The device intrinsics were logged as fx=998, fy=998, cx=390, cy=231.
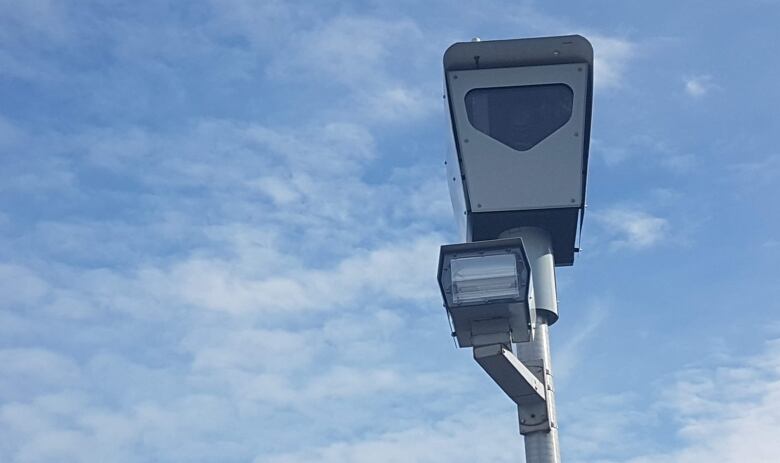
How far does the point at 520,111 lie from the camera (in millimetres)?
6816

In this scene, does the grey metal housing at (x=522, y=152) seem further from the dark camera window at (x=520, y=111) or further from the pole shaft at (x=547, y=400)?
the pole shaft at (x=547, y=400)

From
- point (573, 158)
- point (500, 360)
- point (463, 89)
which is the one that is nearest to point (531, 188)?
point (573, 158)

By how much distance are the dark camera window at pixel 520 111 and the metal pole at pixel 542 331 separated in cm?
66

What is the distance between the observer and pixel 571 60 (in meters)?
6.79

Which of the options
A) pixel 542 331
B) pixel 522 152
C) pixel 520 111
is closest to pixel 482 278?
pixel 542 331

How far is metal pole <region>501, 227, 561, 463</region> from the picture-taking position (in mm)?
6391

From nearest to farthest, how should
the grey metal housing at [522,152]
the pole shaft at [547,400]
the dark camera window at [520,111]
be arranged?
the pole shaft at [547,400], the grey metal housing at [522,152], the dark camera window at [520,111]

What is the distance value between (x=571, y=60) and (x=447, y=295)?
196 cm

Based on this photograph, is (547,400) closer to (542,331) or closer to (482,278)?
(542,331)

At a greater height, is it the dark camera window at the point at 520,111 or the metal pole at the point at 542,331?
the dark camera window at the point at 520,111

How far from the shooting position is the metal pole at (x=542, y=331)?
21.0 feet

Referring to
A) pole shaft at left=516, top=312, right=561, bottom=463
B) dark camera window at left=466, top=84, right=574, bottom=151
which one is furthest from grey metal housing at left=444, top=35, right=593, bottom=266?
pole shaft at left=516, top=312, right=561, bottom=463

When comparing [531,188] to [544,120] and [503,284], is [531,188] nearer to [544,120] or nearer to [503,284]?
[544,120]

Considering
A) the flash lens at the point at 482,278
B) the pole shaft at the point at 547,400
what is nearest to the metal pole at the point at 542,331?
the pole shaft at the point at 547,400
